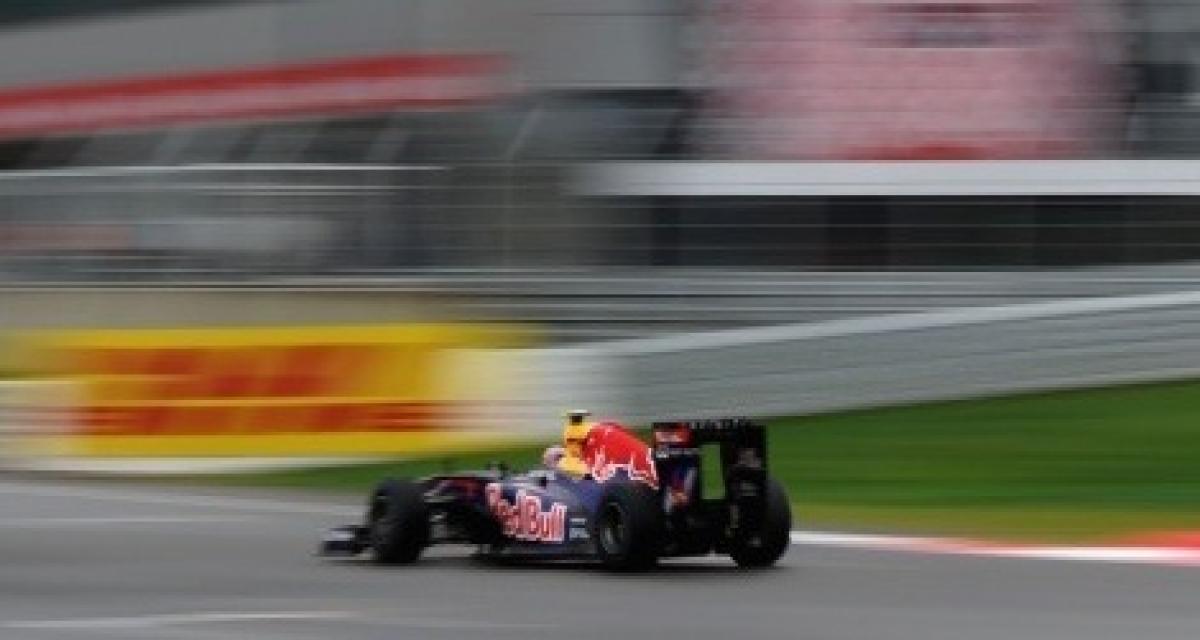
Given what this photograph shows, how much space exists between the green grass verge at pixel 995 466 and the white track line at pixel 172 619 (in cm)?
511

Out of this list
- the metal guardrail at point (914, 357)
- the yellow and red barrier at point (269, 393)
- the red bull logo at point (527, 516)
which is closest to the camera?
the red bull logo at point (527, 516)

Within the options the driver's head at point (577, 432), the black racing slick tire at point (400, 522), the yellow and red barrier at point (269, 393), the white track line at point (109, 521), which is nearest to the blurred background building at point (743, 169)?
the yellow and red barrier at point (269, 393)

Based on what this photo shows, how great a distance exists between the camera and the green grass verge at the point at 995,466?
1555cm

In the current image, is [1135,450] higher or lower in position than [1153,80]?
lower

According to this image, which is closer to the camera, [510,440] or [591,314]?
[510,440]

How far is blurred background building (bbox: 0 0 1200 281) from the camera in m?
25.2

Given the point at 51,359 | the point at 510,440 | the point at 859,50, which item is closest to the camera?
the point at 510,440

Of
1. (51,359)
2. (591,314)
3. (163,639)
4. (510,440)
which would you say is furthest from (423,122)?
(163,639)

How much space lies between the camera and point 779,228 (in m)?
26.3

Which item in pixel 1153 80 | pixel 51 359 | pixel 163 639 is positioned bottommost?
pixel 163 639

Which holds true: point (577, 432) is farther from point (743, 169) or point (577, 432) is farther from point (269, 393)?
point (743, 169)

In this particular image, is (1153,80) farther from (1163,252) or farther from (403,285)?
(403,285)

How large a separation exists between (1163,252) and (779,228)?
3305 mm

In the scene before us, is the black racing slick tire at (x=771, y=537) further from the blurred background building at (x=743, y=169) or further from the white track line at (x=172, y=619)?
the blurred background building at (x=743, y=169)
